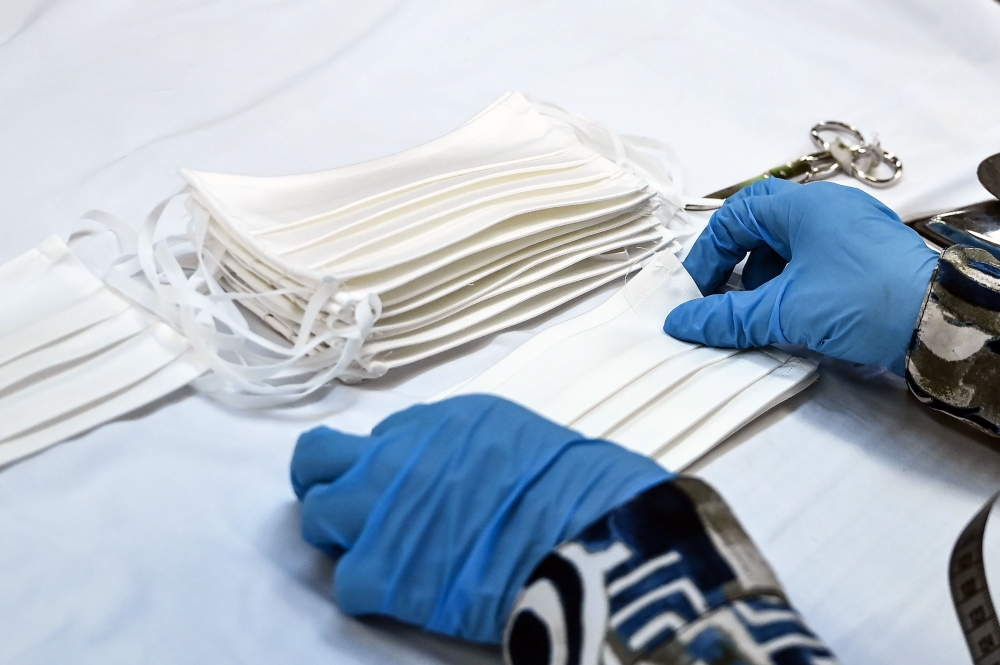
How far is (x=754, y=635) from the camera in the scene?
0.58m

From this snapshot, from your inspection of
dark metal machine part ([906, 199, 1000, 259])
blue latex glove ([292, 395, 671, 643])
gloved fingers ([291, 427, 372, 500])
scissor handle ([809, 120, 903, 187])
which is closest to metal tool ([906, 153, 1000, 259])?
dark metal machine part ([906, 199, 1000, 259])

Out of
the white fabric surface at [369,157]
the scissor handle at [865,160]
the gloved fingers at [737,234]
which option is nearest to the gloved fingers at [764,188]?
the gloved fingers at [737,234]

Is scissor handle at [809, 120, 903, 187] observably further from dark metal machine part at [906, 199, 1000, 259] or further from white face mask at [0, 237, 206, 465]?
white face mask at [0, 237, 206, 465]

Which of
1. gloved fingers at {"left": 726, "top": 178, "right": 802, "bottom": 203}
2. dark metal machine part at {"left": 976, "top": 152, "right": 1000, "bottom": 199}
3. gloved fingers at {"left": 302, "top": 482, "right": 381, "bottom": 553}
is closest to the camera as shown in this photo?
gloved fingers at {"left": 302, "top": 482, "right": 381, "bottom": 553}

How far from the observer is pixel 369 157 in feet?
4.32

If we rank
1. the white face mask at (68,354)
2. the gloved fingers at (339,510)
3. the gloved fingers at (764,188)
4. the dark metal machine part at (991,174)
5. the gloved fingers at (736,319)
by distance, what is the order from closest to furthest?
the gloved fingers at (339,510) < the white face mask at (68,354) < the gloved fingers at (736,319) < the gloved fingers at (764,188) < the dark metal machine part at (991,174)

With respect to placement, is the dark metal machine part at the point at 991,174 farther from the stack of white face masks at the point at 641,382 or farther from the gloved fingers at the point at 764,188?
the stack of white face masks at the point at 641,382

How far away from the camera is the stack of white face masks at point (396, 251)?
904 millimetres

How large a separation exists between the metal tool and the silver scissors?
14 centimetres

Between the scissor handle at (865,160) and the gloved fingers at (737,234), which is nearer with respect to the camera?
the gloved fingers at (737,234)

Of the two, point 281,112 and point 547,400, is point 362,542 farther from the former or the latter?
point 281,112

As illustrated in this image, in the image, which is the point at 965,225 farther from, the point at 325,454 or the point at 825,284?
the point at 325,454

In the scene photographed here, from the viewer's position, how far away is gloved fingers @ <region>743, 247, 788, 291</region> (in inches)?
43.9

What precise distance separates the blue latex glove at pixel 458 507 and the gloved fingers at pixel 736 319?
0.31 meters
